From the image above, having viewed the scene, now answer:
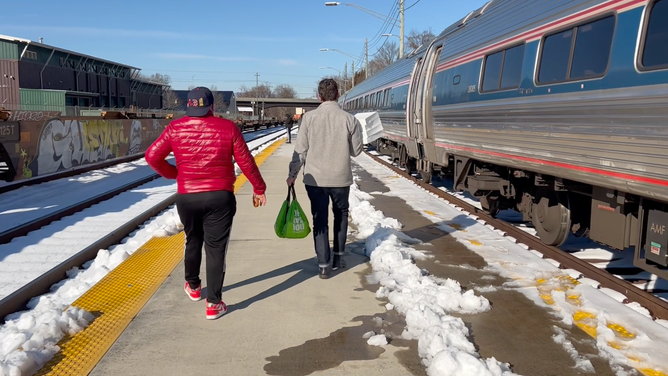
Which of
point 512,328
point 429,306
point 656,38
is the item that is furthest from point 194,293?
point 656,38

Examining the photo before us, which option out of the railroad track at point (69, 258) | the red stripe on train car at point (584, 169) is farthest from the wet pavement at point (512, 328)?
the railroad track at point (69, 258)

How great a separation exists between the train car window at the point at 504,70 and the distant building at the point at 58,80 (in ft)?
125

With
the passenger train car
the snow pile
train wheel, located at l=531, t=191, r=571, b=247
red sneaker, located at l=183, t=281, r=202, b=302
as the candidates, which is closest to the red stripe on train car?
the passenger train car

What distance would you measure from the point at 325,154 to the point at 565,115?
2427 mm

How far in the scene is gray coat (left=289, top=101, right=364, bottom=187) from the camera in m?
5.55

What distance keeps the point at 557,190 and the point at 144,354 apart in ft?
15.2

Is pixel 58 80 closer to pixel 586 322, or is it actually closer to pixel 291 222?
pixel 291 222

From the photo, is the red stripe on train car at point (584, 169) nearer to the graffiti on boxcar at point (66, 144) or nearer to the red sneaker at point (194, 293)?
the red sneaker at point (194, 293)

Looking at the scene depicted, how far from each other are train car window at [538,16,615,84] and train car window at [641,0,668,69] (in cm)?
54

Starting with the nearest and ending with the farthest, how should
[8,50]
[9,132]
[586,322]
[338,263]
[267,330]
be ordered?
[267,330] → [586,322] → [338,263] → [9,132] → [8,50]

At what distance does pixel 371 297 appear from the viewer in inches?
200

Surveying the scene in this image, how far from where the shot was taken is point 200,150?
435cm

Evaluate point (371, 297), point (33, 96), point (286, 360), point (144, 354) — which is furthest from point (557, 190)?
point (33, 96)

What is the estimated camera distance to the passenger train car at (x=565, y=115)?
4.55m
